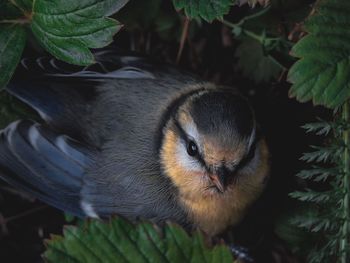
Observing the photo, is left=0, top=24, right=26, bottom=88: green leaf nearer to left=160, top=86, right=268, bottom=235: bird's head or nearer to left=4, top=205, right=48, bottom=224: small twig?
left=160, top=86, right=268, bottom=235: bird's head

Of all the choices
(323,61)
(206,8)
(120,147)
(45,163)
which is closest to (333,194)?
(323,61)

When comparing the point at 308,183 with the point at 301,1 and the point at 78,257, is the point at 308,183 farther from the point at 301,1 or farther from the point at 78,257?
the point at 78,257

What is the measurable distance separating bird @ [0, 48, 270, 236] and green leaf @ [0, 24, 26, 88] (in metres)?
0.33

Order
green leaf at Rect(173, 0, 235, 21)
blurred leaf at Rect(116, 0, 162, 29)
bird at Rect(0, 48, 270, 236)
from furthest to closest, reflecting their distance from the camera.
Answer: blurred leaf at Rect(116, 0, 162, 29)
bird at Rect(0, 48, 270, 236)
green leaf at Rect(173, 0, 235, 21)

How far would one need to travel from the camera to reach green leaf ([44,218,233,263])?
1815 millimetres

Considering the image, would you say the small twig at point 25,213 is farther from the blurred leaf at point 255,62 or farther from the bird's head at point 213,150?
the blurred leaf at point 255,62

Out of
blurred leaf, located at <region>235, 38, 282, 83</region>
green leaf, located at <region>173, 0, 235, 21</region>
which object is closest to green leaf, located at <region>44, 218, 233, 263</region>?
green leaf, located at <region>173, 0, 235, 21</region>

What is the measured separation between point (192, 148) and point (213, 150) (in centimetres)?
9

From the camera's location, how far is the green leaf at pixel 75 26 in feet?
6.24

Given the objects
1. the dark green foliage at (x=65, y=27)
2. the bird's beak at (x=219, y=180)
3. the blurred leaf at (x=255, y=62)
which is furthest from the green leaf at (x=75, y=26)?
the blurred leaf at (x=255, y=62)

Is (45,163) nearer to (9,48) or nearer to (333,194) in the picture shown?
(9,48)

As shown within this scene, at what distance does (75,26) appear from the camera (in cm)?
192

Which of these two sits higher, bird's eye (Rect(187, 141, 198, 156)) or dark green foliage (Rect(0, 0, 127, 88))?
dark green foliage (Rect(0, 0, 127, 88))

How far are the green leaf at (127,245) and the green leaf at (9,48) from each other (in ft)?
1.54
